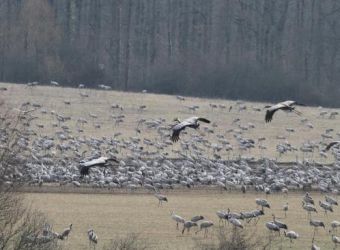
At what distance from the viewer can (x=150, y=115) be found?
77.9 metres

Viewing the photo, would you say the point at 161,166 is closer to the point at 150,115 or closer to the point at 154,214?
the point at 154,214

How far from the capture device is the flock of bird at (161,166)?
54.5 m

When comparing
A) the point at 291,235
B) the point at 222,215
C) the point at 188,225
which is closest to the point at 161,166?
the point at 222,215

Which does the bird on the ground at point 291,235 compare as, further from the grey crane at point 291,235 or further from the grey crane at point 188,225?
the grey crane at point 188,225

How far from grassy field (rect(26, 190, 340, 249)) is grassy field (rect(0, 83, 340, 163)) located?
52.7 ft

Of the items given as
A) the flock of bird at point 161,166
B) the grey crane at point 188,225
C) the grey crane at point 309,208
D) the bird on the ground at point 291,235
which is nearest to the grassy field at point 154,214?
the bird on the ground at point 291,235

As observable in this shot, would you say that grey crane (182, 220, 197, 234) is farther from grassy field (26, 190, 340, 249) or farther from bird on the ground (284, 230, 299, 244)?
bird on the ground (284, 230, 299, 244)

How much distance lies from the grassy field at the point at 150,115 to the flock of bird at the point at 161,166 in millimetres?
523

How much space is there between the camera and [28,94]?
80.1 metres

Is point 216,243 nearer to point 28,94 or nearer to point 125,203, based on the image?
point 125,203

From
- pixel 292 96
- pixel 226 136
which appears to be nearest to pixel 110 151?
pixel 226 136

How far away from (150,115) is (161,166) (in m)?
17.3

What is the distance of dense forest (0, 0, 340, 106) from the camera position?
10025 cm

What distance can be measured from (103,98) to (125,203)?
3376 cm
